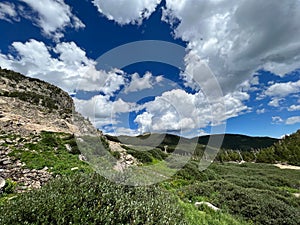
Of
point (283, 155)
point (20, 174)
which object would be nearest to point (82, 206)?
point (20, 174)

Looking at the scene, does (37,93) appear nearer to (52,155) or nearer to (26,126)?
(26,126)

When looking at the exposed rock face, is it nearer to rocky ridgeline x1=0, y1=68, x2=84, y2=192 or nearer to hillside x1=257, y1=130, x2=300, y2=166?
rocky ridgeline x1=0, y1=68, x2=84, y2=192

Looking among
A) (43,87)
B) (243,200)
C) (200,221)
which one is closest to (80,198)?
(200,221)

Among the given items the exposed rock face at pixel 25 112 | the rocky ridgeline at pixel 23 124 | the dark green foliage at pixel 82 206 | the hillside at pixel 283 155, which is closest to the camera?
the dark green foliage at pixel 82 206

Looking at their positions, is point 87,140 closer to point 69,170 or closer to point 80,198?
point 69,170

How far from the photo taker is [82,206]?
160 inches

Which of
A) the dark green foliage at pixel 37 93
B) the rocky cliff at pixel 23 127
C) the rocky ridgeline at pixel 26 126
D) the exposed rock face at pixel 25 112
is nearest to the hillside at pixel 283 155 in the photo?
the rocky ridgeline at pixel 26 126

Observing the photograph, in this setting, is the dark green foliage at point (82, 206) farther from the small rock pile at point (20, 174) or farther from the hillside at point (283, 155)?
the hillside at point (283, 155)

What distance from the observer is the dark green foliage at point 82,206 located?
3.78 meters

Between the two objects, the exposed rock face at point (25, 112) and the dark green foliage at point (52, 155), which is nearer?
the dark green foliage at point (52, 155)

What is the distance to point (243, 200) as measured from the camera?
39.3 ft

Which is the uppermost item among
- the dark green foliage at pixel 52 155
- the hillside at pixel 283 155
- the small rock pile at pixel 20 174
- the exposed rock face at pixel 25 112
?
the exposed rock face at pixel 25 112

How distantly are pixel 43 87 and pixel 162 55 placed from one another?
37.7m

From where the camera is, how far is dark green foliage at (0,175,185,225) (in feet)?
12.4
